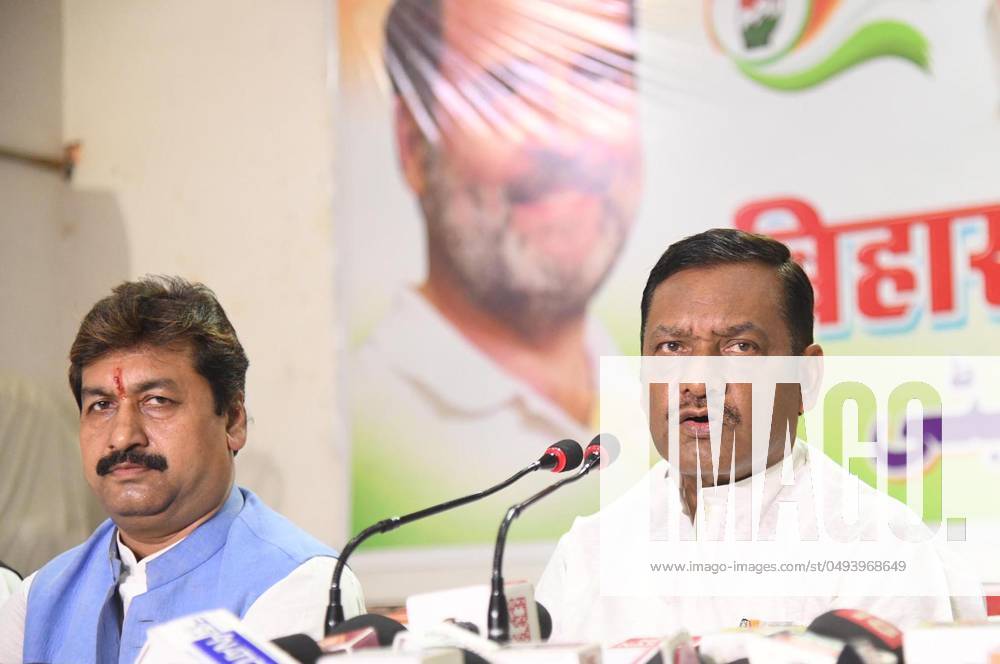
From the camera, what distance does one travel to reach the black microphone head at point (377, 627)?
4.40 feet

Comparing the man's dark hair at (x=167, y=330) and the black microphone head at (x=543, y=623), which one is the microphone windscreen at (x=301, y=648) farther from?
the man's dark hair at (x=167, y=330)

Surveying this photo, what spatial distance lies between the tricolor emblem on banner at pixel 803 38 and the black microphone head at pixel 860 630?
94.9 inches

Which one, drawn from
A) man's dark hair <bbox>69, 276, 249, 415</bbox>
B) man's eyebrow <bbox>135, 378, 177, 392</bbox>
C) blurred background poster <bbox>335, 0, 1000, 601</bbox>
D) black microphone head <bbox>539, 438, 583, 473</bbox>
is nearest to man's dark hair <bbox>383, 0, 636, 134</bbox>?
blurred background poster <bbox>335, 0, 1000, 601</bbox>

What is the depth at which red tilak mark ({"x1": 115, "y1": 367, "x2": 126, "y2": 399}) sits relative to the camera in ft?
7.25

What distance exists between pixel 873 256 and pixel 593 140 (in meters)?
0.96

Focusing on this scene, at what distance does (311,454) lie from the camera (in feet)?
14.4

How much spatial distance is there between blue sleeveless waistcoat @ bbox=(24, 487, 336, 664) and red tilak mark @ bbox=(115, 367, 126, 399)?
0.28m

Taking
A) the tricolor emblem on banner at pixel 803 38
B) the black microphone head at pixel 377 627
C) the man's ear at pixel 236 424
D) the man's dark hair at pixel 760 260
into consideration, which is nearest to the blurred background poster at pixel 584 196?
the tricolor emblem on banner at pixel 803 38

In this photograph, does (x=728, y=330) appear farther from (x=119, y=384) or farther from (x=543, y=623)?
(x=119, y=384)

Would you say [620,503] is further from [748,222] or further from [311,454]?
[311,454]

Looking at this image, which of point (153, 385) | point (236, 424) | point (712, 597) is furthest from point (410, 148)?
point (712, 597)

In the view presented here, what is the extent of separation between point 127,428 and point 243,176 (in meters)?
2.55

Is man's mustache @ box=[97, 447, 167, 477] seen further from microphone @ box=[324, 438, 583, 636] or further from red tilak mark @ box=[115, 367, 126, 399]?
microphone @ box=[324, 438, 583, 636]

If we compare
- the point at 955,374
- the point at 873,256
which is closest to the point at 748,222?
the point at 873,256
